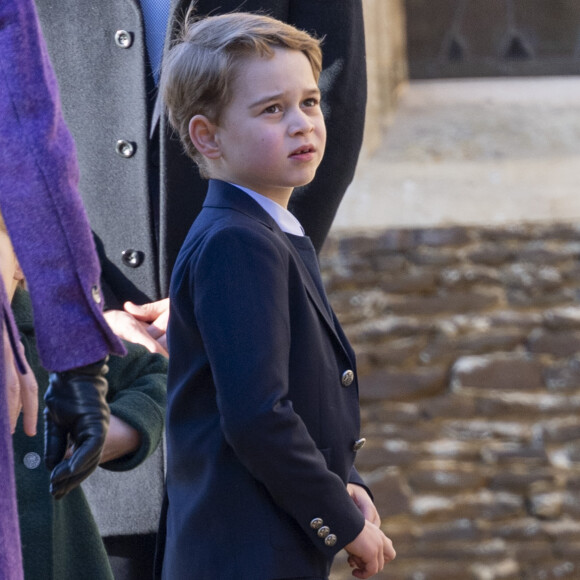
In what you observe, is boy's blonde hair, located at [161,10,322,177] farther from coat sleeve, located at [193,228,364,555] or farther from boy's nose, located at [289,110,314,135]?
coat sleeve, located at [193,228,364,555]

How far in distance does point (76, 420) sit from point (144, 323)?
0.45 m

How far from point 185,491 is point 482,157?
288cm

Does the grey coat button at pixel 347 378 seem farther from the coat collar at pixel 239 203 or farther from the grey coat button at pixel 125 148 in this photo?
the grey coat button at pixel 125 148

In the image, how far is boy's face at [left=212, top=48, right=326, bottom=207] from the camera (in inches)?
51.2

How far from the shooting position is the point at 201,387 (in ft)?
4.15

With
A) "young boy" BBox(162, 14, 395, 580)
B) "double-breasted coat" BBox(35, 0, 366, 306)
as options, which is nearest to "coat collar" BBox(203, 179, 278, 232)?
"young boy" BBox(162, 14, 395, 580)

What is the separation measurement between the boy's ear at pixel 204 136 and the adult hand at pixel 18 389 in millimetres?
372

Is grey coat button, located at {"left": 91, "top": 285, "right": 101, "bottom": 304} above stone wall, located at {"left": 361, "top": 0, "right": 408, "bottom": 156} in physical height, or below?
above

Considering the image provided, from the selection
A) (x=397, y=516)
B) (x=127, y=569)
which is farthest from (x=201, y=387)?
(x=397, y=516)

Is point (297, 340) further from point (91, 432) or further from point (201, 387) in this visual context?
point (91, 432)

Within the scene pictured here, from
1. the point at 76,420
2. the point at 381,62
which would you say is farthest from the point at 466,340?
the point at 76,420

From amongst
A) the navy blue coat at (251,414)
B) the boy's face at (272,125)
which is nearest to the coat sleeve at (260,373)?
the navy blue coat at (251,414)

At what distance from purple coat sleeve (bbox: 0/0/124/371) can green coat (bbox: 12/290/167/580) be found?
26 centimetres

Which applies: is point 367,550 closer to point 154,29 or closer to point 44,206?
point 44,206
